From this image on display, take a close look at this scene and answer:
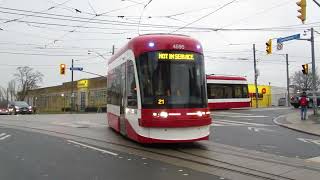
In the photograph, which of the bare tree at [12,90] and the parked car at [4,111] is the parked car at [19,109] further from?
the bare tree at [12,90]

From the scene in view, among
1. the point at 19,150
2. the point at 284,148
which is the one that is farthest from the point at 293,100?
the point at 19,150

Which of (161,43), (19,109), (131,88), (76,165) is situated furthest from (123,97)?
(19,109)

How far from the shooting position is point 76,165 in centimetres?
1205

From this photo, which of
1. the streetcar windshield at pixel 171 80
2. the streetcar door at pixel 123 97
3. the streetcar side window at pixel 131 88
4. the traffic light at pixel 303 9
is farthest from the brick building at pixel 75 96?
the streetcar windshield at pixel 171 80

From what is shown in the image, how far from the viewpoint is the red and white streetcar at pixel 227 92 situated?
145 ft

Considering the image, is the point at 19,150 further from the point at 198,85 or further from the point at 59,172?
the point at 198,85

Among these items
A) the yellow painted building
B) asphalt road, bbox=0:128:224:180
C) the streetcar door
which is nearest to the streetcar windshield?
asphalt road, bbox=0:128:224:180

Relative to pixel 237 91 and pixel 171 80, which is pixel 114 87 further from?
pixel 237 91

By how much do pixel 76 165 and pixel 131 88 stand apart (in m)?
4.29

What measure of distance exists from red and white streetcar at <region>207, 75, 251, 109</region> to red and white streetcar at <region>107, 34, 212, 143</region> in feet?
92.8

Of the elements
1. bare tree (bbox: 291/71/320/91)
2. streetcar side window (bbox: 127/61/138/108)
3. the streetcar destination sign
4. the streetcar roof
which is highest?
bare tree (bbox: 291/71/320/91)

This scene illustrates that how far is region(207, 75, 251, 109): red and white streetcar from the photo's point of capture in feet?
145

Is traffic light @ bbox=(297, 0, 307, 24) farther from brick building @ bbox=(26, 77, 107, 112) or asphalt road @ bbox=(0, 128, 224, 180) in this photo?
brick building @ bbox=(26, 77, 107, 112)

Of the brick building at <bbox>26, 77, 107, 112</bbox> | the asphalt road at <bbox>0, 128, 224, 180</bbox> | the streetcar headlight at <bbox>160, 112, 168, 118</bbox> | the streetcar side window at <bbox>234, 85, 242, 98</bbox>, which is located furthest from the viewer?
the brick building at <bbox>26, 77, 107, 112</bbox>
